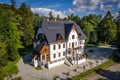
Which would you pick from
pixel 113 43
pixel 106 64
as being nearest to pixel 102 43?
pixel 113 43

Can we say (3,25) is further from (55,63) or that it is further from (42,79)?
(42,79)

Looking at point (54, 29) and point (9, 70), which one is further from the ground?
point (54, 29)

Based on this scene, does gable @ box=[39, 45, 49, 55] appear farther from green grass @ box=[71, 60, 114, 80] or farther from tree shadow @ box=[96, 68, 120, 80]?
tree shadow @ box=[96, 68, 120, 80]

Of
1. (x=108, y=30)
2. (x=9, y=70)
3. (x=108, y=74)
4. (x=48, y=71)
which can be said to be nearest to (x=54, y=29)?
(x=48, y=71)

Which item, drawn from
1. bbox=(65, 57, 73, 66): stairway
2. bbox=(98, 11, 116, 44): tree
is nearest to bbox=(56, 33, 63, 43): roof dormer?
bbox=(65, 57, 73, 66): stairway

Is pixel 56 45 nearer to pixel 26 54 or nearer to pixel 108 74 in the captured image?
pixel 108 74

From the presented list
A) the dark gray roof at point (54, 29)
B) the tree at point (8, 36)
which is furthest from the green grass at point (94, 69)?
the tree at point (8, 36)

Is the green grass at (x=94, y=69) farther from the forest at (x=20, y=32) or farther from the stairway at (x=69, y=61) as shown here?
the forest at (x=20, y=32)

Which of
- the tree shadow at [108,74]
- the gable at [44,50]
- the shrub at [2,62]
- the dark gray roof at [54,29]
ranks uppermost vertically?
the dark gray roof at [54,29]
